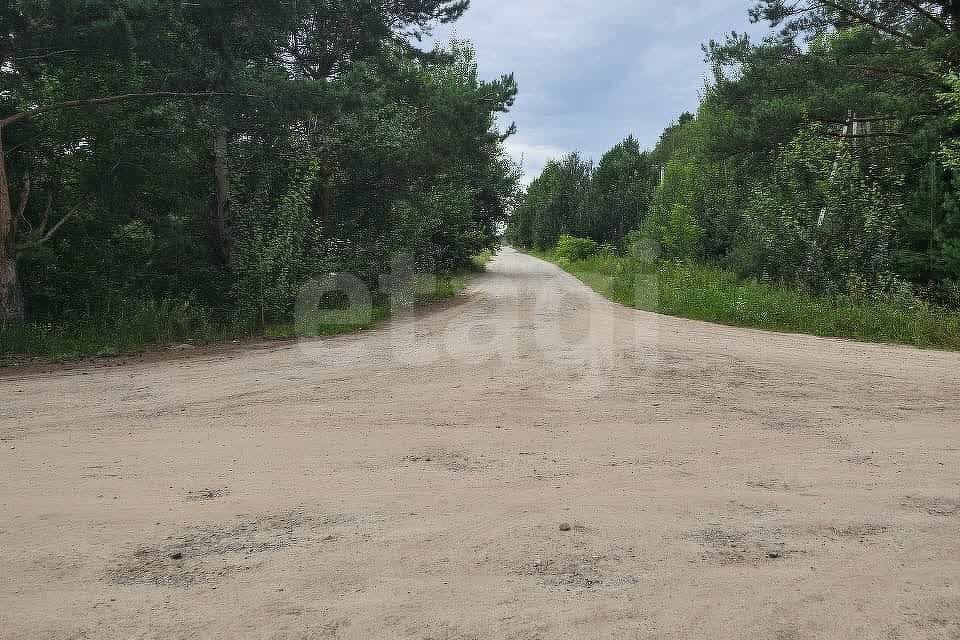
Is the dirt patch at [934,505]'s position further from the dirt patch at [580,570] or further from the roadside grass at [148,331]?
the roadside grass at [148,331]

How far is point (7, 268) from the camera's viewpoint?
10.0 meters

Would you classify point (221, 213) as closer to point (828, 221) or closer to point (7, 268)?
point (7, 268)

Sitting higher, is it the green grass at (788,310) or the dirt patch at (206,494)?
the green grass at (788,310)

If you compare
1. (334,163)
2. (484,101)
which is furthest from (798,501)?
(484,101)

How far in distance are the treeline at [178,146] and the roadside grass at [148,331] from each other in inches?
13.2

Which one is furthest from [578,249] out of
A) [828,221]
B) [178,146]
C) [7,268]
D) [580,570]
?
[580,570]

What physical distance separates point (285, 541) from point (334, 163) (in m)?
14.0

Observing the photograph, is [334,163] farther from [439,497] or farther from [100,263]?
[439,497]

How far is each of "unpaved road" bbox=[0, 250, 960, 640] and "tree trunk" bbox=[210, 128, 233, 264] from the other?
253 inches

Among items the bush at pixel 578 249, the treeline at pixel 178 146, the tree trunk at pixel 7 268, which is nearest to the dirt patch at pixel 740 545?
the treeline at pixel 178 146

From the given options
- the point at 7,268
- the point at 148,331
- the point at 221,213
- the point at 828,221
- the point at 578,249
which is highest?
the point at 578,249

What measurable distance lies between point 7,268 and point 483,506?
1002 cm

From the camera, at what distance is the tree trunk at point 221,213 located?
520 inches

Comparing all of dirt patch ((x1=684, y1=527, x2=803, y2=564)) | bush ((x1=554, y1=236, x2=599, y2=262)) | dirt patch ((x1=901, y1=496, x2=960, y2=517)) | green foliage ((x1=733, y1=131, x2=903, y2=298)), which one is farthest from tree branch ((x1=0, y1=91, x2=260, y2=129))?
bush ((x1=554, y1=236, x2=599, y2=262))
